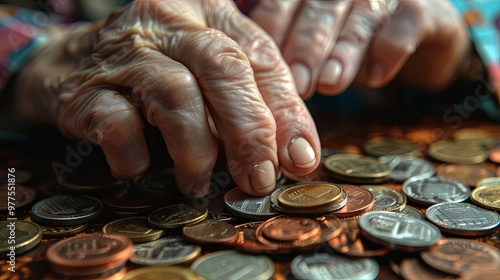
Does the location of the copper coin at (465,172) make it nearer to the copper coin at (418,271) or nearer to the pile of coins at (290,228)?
the pile of coins at (290,228)

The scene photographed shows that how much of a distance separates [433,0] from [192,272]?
0.90 m

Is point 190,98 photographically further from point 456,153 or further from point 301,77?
point 456,153

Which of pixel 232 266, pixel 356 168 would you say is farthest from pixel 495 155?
pixel 232 266

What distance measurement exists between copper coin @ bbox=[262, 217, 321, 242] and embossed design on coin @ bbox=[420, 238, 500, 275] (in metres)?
0.13

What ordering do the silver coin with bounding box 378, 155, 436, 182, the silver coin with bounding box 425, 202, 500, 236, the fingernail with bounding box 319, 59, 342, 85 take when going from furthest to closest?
the fingernail with bounding box 319, 59, 342, 85, the silver coin with bounding box 378, 155, 436, 182, the silver coin with bounding box 425, 202, 500, 236

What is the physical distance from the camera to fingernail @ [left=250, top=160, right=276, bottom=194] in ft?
2.31

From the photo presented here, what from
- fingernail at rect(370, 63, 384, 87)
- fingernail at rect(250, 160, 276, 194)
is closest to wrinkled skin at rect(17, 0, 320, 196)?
fingernail at rect(250, 160, 276, 194)

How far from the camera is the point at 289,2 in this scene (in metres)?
1.03

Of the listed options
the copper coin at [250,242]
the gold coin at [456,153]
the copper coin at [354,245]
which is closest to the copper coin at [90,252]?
the copper coin at [250,242]

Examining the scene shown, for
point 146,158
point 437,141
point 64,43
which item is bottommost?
point 437,141

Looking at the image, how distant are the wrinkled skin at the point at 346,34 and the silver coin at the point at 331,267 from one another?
17.3 inches

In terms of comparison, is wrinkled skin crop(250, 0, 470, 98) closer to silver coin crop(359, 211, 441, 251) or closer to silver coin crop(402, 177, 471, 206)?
silver coin crop(402, 177, 471, 206)

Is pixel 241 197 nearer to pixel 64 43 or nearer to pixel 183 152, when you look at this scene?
pixel 183 152

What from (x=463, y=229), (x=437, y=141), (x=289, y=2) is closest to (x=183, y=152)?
Result: (x=463, y=229)
